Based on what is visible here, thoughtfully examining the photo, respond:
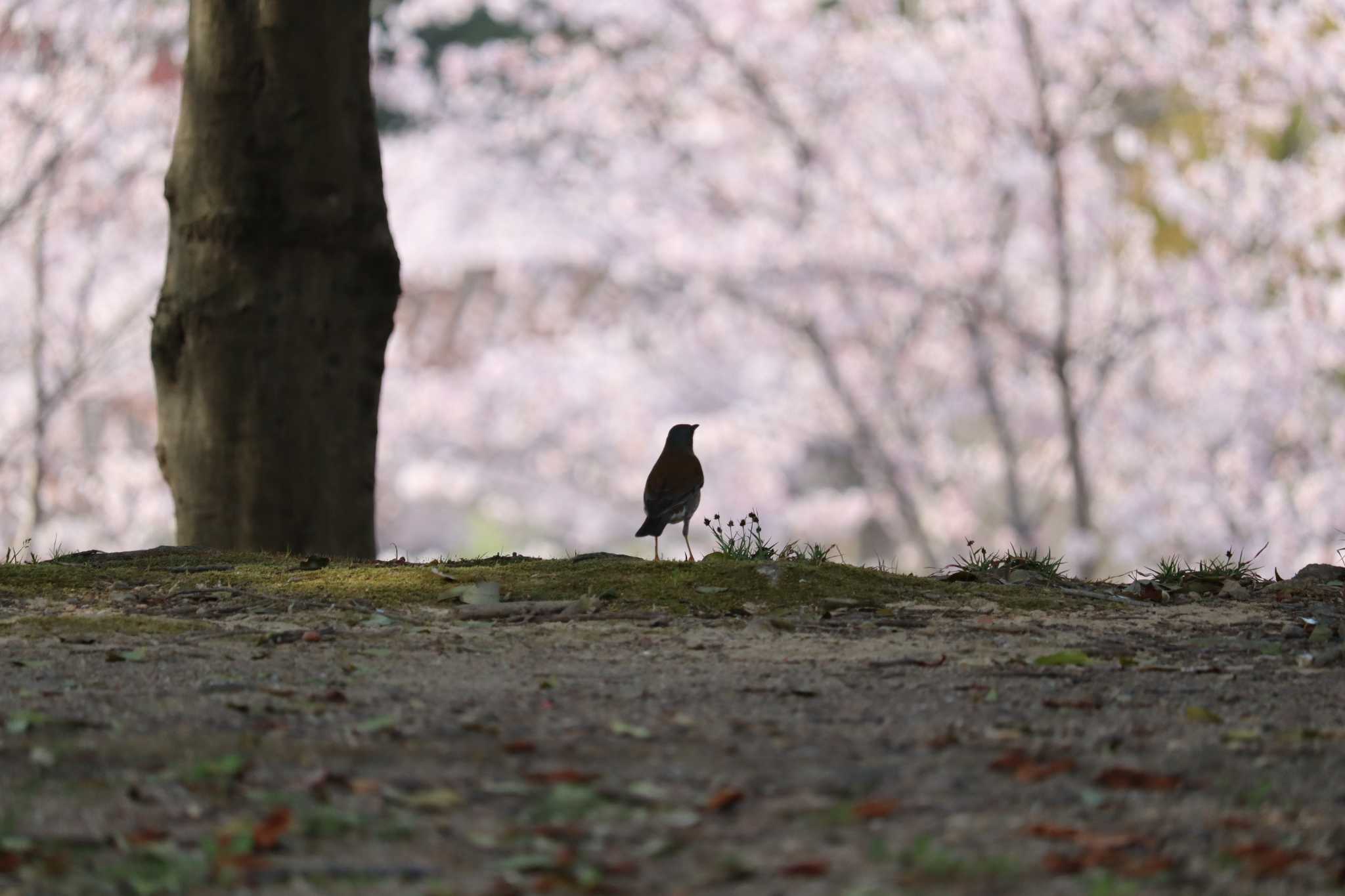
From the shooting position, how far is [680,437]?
597 cm

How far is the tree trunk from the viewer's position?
580 centimetres

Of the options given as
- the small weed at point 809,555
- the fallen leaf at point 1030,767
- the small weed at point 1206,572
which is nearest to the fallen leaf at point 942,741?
the fallen leaf at point 1030,767

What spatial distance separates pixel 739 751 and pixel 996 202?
11.4 meters

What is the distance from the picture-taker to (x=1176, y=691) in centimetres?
333

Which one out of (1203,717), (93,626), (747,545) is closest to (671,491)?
(747,545)

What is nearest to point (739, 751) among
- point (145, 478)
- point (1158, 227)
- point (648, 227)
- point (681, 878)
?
point (681, 878)

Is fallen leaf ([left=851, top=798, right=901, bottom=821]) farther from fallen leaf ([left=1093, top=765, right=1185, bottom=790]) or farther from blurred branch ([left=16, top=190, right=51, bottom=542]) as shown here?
blurred branch ([left=16, top=190, right=51, bottom=542])

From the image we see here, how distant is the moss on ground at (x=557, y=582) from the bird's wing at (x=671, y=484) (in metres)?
0.27

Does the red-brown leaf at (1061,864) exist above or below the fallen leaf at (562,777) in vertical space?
below

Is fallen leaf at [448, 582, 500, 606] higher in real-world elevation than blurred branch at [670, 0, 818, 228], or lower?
lower

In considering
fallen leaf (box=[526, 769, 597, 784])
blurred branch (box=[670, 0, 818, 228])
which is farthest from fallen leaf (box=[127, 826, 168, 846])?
blurred branch (box=[670, 0, 818, 228])

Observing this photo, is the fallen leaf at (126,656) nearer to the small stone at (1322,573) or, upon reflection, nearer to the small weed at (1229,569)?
the small weed at (1229,569)

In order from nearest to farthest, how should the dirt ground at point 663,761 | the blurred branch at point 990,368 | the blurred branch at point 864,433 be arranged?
the dirt ground at point 663,761
the blurred branch at point 990,368
the blurred branch at point 864,433

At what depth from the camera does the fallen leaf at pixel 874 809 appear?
223 centimetres
